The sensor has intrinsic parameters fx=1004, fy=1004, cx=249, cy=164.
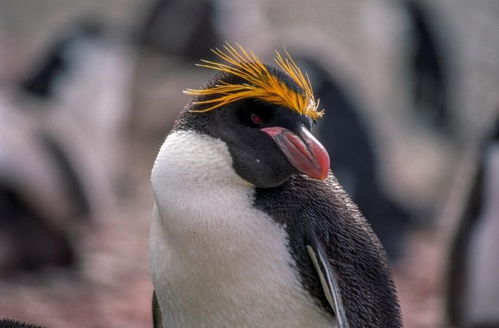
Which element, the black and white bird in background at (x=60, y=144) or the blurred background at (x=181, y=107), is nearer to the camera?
the blurred background at (x=181, y=107)

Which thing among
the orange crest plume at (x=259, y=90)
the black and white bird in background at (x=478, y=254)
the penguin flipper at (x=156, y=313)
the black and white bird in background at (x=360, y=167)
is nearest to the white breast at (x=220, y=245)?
the orange crest plume at (x=259, y=90)

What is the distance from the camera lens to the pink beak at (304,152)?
2465 mm

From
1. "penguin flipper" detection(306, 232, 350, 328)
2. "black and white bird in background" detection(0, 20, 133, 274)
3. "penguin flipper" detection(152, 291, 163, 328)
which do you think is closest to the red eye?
"penguin flipper" detection(306, 232, 350, 328)

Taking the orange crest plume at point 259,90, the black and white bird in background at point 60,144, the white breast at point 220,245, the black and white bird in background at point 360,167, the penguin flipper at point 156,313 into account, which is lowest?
the black and white bird in background at point 60,144

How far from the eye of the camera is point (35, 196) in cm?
612

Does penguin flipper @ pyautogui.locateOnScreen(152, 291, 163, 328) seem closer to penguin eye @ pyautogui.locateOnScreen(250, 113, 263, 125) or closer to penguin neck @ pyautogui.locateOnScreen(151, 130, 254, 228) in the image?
penguin neck @ pyautogui.locateOnScreen(151, 130, 254, 228)

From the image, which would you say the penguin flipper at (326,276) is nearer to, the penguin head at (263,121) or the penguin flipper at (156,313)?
the penguin head at (263,121)

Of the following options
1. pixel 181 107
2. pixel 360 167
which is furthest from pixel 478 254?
pixel 181 107

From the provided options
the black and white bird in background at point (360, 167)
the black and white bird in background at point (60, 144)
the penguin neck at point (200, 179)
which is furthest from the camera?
the black and white bird in background at point (360, 167)

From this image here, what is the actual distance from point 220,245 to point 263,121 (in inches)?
13.4

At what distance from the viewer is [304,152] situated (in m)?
2.47

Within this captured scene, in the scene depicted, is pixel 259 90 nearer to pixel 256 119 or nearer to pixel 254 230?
pixel 256 119

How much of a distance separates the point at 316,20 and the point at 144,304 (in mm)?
7297

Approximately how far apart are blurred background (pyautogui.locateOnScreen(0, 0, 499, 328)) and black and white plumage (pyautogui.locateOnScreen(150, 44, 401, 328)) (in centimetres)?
258
